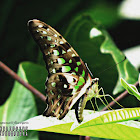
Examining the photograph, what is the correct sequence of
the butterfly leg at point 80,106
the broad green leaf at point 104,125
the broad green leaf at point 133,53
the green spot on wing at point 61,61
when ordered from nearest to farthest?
the broad green leaf at point 104,125, the butterfly leg at point 80,106, the green spot on wing at point 61,61, the broad green leaf at point 133,53

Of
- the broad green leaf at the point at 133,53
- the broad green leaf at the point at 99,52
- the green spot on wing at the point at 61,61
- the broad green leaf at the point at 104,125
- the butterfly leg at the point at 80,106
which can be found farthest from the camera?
the broad green leaf at the point at 133,53

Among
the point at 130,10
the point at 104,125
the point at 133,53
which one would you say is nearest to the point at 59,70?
the point at 104,125

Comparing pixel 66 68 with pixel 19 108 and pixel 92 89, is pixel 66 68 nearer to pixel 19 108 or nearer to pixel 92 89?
pixel 92 89

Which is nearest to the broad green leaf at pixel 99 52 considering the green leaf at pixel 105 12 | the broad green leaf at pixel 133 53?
the broad green leaf at pixel 133 53

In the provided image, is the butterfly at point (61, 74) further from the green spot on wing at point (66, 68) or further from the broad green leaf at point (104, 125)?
the broad green leaf at point (104, 125)

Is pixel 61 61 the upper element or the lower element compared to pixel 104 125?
upper

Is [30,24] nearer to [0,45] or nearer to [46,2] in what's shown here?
[0,45]

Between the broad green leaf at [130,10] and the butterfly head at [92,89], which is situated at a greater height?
the broad green leaf at [130,10]

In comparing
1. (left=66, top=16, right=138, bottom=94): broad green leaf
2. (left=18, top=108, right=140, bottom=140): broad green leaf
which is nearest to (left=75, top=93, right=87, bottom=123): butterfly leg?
(left=18, top=108, right=140, bottom=140): broad green leaf

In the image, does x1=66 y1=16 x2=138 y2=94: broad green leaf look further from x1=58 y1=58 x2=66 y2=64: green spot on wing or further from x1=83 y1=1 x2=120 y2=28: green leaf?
x1=83 y1=1 x2=120 y2=28: green leaf

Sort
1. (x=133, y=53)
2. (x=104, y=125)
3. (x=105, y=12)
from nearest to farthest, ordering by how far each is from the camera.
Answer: (x=104, y=125) < (x=133, y=53) < (x=105, y=12)
